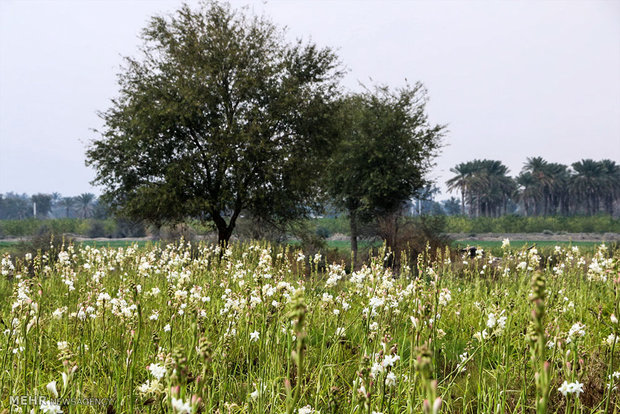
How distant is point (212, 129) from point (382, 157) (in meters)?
12.2

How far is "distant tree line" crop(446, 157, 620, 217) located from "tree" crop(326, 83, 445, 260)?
197ft

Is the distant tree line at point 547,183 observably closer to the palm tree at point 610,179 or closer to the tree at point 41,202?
the palm tree at point 610,179

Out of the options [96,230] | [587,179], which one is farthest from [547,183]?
[96,230]

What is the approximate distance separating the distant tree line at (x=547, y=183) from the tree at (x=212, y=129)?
7087 centimetres

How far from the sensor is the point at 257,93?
19.1 meters

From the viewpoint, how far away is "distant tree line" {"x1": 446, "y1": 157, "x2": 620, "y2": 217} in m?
75.8

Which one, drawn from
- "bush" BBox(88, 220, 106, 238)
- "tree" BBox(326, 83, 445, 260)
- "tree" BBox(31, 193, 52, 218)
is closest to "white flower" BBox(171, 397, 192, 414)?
"tree" BBox(326, 83, 445, 260)

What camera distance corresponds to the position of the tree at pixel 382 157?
2669 centimetres

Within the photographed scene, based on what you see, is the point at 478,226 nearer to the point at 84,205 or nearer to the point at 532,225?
the point at 532,225

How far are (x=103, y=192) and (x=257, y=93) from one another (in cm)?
880

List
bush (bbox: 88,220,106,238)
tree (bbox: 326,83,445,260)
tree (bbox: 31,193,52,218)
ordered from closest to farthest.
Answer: tree (bbox: 326,83,445,260)
bush (bbox: 88,220,106,238)
tree (bbox: 31,193,52,218)

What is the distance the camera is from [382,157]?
26.7 metres

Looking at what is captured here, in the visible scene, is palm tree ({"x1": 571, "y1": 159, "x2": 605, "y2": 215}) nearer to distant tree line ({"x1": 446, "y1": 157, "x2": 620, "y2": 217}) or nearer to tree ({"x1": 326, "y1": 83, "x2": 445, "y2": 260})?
distant tree line ({"x1": 446, "y1": 157, "x2": 620, "y2": 217})

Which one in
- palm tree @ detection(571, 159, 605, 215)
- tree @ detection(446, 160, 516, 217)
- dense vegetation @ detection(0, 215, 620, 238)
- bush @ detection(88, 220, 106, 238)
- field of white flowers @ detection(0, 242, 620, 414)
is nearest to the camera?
field of white flowers @ detection(0, 242, 620, 414)
